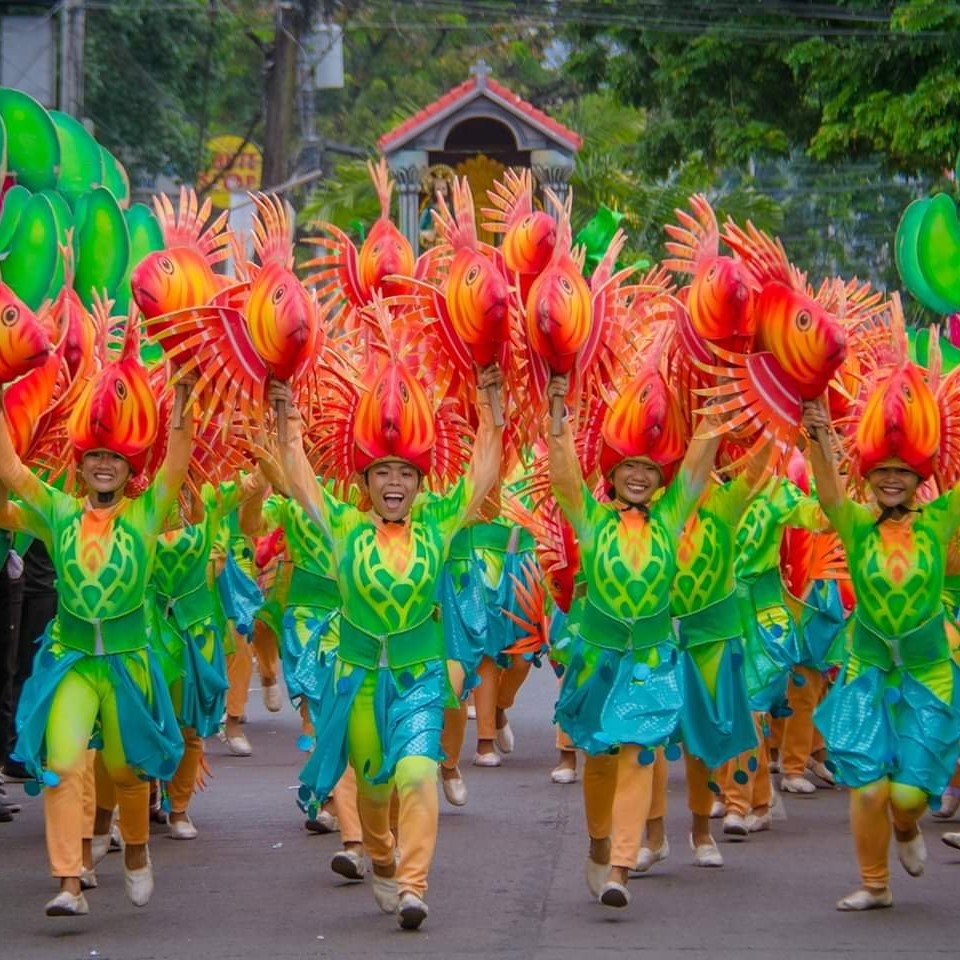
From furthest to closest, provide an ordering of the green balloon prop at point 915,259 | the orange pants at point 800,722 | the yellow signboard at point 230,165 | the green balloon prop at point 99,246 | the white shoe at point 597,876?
1. the yellow signboard at point 230,165
2. the green balloon prop at point 99,246
3. the orange pants at point 800,722
4. the green balloon prop at point 915,259
5. the white shoe at point 597,876

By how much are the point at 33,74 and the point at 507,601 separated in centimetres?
1201

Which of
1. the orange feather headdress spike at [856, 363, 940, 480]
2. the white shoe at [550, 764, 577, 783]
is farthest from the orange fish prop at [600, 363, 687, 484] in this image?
the white shoe at [550, 764, 577, 783]

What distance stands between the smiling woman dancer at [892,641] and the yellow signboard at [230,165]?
26.4m

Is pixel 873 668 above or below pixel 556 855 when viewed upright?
above

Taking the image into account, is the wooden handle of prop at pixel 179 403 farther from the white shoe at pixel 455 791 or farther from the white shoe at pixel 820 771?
the white shoe at pixel 820 771

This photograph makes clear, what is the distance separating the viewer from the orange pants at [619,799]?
7859 millimetres

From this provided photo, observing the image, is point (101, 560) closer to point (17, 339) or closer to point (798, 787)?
point (17, 339)

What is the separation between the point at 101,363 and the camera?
30.6 feet

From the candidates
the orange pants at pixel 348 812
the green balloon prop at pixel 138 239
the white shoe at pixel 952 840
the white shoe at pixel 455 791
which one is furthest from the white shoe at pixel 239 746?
the white shoe at pixel 952 840

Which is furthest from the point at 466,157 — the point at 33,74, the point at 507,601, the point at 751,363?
the point at 751,363

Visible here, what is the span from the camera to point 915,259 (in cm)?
1073

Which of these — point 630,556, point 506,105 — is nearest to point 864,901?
point 630,556

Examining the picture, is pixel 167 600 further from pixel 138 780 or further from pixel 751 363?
pixel 751 363

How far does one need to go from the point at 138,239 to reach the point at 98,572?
4.61 metres
